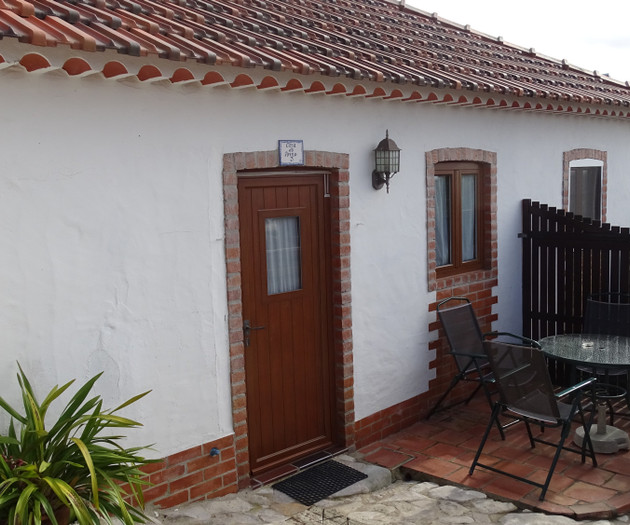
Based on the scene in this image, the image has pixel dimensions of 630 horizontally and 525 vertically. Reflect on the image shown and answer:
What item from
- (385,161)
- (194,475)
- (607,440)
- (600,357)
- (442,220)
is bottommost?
(607,440)

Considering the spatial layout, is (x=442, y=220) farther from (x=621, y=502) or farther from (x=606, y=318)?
(x=621, y=502)

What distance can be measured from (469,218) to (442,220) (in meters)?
0.56

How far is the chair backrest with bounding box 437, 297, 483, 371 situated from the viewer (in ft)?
22.9

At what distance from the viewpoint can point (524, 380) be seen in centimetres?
551

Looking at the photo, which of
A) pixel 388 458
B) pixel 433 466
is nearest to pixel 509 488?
pixel 433 466

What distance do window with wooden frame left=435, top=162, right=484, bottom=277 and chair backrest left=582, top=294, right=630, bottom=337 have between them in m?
1.31

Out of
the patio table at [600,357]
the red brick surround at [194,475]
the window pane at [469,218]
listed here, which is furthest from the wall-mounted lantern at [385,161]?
the red brick surround at [194,475]

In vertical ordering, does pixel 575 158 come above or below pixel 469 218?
above

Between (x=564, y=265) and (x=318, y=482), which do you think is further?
(x=564, y=265)

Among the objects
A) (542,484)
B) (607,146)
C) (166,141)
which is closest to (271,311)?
(166,141)

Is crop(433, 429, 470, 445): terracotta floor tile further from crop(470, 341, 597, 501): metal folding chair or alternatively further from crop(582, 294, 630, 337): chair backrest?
crop(582, 294, 630, 337): chair backrest

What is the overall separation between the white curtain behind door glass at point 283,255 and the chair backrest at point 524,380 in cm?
167

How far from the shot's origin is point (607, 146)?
1033 cm

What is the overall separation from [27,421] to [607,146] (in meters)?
9.05
